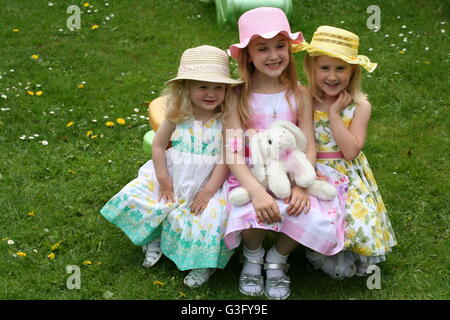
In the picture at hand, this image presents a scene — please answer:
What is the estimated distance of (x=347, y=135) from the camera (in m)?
3.60

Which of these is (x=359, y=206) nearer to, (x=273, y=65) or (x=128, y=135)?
(x=273, y=65)

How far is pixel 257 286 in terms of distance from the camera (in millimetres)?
3637

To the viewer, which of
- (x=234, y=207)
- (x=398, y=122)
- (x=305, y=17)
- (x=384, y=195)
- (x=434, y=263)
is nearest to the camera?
(x=234, y=207)

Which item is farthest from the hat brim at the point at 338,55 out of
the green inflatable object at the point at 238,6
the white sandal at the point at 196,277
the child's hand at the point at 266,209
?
the green inflatable object at the point at 238,6

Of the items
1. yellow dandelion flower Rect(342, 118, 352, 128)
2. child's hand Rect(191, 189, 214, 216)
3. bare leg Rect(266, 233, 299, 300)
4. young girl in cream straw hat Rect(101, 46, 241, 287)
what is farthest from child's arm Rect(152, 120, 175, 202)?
yellow dandelion flower Rect(342, 118, 352, 128)

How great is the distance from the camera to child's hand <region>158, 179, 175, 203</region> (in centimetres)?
376

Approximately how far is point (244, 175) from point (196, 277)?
647mm

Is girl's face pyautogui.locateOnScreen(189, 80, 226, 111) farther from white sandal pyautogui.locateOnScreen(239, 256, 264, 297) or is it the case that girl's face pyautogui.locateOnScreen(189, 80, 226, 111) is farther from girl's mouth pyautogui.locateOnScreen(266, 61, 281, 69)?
white sandal pyautogui.locateOnScreen(239, 256, 264, 297)

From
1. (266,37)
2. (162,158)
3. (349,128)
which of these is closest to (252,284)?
(162,158)

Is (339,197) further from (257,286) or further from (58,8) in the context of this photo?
(58,8)

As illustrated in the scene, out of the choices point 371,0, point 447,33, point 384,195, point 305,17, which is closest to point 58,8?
point 305,17

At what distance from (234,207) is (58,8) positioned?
223 inches

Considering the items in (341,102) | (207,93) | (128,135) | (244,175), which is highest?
(207,93)

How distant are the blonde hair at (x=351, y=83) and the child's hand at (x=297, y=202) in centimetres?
57
